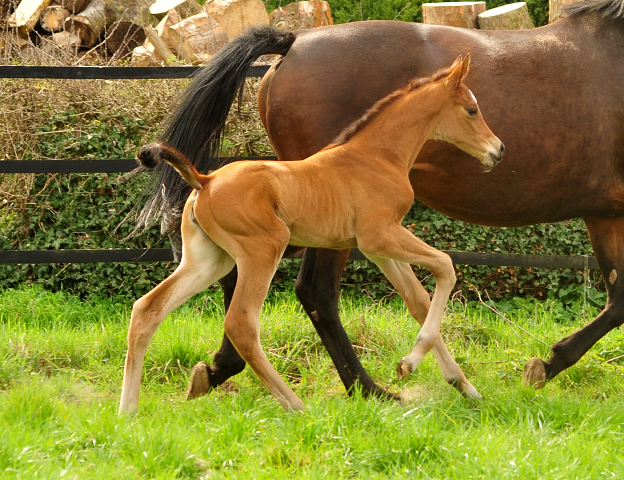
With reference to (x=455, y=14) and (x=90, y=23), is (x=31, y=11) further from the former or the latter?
(x=455, y=14)

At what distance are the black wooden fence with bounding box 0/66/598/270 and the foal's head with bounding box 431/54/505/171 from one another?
6.60 feet

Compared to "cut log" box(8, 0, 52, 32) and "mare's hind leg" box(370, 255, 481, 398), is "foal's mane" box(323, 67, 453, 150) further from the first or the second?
"cut log" box(8, 0, 52, 32)

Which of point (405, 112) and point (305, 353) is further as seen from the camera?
point (305, 353)

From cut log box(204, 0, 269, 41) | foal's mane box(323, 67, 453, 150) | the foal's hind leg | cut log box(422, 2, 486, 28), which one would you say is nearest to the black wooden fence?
foal's mane box(323, 67, 453, 150)

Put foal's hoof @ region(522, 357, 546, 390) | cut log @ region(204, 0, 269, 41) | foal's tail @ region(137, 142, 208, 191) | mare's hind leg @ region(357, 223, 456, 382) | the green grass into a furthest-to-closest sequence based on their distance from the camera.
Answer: cut log @ region(204, 0, 269, 41), foal's hoof @ region(522, 357, 546, 390), mare's hind leg @ region(357, 223, 456, 382), foal's tail @ region(137, 142, 208, 191), the green grass

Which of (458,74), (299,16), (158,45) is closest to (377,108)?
(458,74)

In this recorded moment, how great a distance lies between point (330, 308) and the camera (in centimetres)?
418

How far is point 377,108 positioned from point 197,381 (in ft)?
5.50

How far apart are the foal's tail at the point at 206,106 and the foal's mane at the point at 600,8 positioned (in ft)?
5.41

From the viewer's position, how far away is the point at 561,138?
4.13 m

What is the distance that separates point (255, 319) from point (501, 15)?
16.9ft

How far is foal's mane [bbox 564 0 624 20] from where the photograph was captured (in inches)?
171

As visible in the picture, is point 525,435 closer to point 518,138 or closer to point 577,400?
point 577,400

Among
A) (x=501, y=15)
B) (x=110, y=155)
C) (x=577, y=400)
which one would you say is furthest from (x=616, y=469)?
(x=501, y=15)
